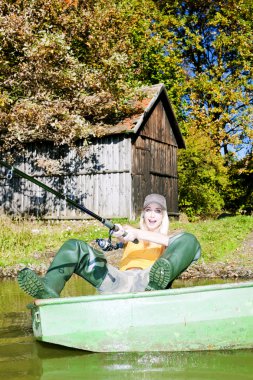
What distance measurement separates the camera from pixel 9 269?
11.9m

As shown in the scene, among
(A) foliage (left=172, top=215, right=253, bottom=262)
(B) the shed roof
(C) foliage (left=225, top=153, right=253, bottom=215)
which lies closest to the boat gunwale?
(A) foliage (left=172, top=215, right=253, bottom=262)

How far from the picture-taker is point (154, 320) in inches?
199

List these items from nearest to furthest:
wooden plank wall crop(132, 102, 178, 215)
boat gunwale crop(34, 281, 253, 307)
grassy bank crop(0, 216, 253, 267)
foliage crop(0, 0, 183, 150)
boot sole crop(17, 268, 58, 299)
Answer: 1. boat gunwale crop(34, 281, 253, 307)
2. boot sole crop(17, 268, 58, 299)
3. grassy bank crop(0, 216, 253, 267)
4. foliage crop(0, 0, 183, 150)
5. wooden plank wall crop(132, 102, 178, 215)

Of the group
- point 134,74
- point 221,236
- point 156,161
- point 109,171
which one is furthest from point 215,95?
point 221,236

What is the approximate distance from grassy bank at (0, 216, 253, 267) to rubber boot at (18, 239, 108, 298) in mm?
6897

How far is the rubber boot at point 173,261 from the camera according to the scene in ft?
16.7

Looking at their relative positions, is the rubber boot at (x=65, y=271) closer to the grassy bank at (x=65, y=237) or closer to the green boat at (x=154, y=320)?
the green boat at (x=154, y=320)

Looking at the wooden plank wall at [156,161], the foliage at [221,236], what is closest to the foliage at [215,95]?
the wooden plank wall at [156,161]

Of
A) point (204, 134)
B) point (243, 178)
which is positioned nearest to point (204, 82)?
point (204, 134)

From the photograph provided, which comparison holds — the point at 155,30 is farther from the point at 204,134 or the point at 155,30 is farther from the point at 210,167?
the point at 210,167

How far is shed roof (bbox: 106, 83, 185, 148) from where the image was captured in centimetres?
1944

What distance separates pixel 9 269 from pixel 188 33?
22.5m

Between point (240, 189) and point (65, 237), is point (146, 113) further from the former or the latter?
point (240, 189)

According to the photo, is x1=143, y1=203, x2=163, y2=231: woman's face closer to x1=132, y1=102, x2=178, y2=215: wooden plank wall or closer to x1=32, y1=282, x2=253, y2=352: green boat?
x1=32, y1=282, x2=253, y2=352: green boat
